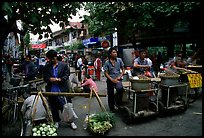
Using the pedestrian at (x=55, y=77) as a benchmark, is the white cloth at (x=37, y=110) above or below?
below

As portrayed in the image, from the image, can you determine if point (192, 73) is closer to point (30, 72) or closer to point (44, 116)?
point (44, 116)

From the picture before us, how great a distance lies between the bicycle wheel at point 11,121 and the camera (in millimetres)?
5246

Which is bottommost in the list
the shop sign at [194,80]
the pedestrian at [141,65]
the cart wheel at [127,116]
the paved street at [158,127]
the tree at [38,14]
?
the paved street at [158,127]

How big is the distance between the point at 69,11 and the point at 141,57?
3.14 metres

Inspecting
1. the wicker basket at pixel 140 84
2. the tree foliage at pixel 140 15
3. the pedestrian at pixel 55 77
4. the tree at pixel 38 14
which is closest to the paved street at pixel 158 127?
the pedestrian at pixel 55 77

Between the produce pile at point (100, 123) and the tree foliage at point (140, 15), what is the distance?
7.58m

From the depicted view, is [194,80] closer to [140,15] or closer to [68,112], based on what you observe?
[68,112]

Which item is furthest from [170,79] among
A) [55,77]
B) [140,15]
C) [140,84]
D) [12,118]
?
[140,15]

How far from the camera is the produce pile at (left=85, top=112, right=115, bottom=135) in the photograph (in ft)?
16.2

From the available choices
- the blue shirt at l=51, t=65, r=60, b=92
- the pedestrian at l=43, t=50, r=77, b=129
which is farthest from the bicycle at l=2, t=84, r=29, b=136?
the blue shirt at l=51, t=65, r=60, b=92

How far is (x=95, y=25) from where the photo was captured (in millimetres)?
16562

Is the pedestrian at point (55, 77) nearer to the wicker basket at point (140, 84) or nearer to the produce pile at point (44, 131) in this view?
the produce pile at point (44, 131)

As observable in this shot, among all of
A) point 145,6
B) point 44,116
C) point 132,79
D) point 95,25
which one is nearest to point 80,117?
point 44,116

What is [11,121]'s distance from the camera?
537cm
